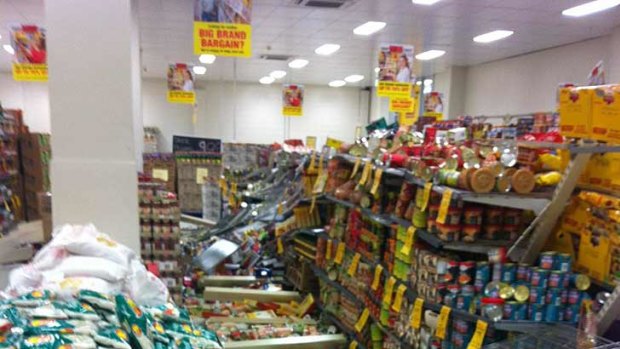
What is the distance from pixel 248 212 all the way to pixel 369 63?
351 inches

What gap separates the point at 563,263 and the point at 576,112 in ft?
2.88

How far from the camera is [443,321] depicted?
109 inches

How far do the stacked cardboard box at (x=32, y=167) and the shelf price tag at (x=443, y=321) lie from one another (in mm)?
8256

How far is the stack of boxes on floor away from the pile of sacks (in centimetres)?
160

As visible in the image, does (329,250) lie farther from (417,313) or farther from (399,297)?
(417,313)

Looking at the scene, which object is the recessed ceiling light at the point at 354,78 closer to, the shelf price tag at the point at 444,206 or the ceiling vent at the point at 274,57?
the ceiling vent at the point at 274,57

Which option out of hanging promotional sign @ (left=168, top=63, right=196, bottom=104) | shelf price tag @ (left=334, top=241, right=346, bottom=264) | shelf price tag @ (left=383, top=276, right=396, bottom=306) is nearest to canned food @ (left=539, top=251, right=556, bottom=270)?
shelf price tag @ (left=383, top=276, right=396, bottom=306)

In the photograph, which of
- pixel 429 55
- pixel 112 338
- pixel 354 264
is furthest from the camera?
pixel 429 55

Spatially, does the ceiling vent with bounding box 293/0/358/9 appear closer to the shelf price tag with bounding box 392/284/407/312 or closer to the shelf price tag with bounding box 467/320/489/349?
the shelf price tag with bounding box 392/284/407/312

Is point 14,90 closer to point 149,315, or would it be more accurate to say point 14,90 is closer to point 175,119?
point 175,119

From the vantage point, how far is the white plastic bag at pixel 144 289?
211cm

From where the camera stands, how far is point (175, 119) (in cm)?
2022

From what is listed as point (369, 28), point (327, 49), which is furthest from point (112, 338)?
point (327, 49)

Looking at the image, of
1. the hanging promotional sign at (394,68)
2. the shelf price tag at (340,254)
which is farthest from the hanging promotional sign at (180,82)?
the shelf price tag at (340,254)
